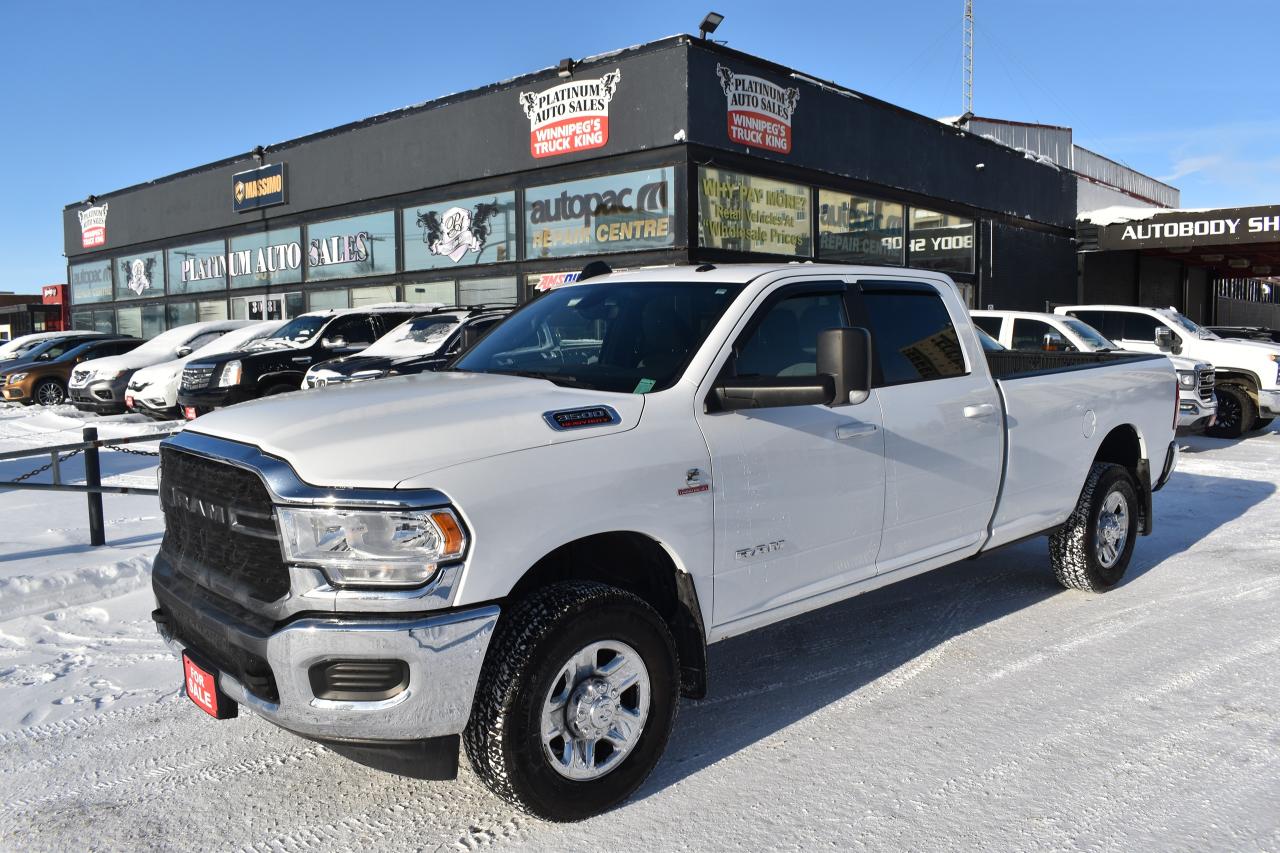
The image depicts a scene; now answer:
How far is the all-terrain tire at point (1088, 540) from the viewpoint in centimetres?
589

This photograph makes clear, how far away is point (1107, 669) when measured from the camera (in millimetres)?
4727

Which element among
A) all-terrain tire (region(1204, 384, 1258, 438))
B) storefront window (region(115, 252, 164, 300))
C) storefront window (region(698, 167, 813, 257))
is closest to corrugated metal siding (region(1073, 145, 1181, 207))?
storefront window (region(698, 167, 813, 257))

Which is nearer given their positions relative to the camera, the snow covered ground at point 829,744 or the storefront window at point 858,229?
the snow covered ground at point 829,744

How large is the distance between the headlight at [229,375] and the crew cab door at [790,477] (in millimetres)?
10525

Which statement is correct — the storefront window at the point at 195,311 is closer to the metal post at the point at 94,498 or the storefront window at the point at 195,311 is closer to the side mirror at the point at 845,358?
the metal post at the point at 94,498

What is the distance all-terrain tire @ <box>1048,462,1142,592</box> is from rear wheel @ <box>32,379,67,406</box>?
1927 cm

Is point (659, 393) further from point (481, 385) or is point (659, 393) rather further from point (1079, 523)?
point (1079, 523)

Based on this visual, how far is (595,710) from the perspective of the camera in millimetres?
3248

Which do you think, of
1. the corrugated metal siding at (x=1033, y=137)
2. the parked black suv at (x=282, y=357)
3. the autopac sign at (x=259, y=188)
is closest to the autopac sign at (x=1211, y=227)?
the corrugated metal siding at (x=1033, y=137)

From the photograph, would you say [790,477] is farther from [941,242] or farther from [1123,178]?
[1123,178]

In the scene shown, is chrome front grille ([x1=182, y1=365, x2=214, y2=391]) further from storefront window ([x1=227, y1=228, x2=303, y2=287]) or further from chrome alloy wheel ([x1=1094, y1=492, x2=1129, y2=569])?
chrome alloy wheel ([x1=1094, y1=492, x2=1129, y2=569])

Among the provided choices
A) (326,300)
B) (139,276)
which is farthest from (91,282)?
(326,300)

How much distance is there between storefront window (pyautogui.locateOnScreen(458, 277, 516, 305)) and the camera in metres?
19.0

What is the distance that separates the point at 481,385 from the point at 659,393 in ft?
2.19
